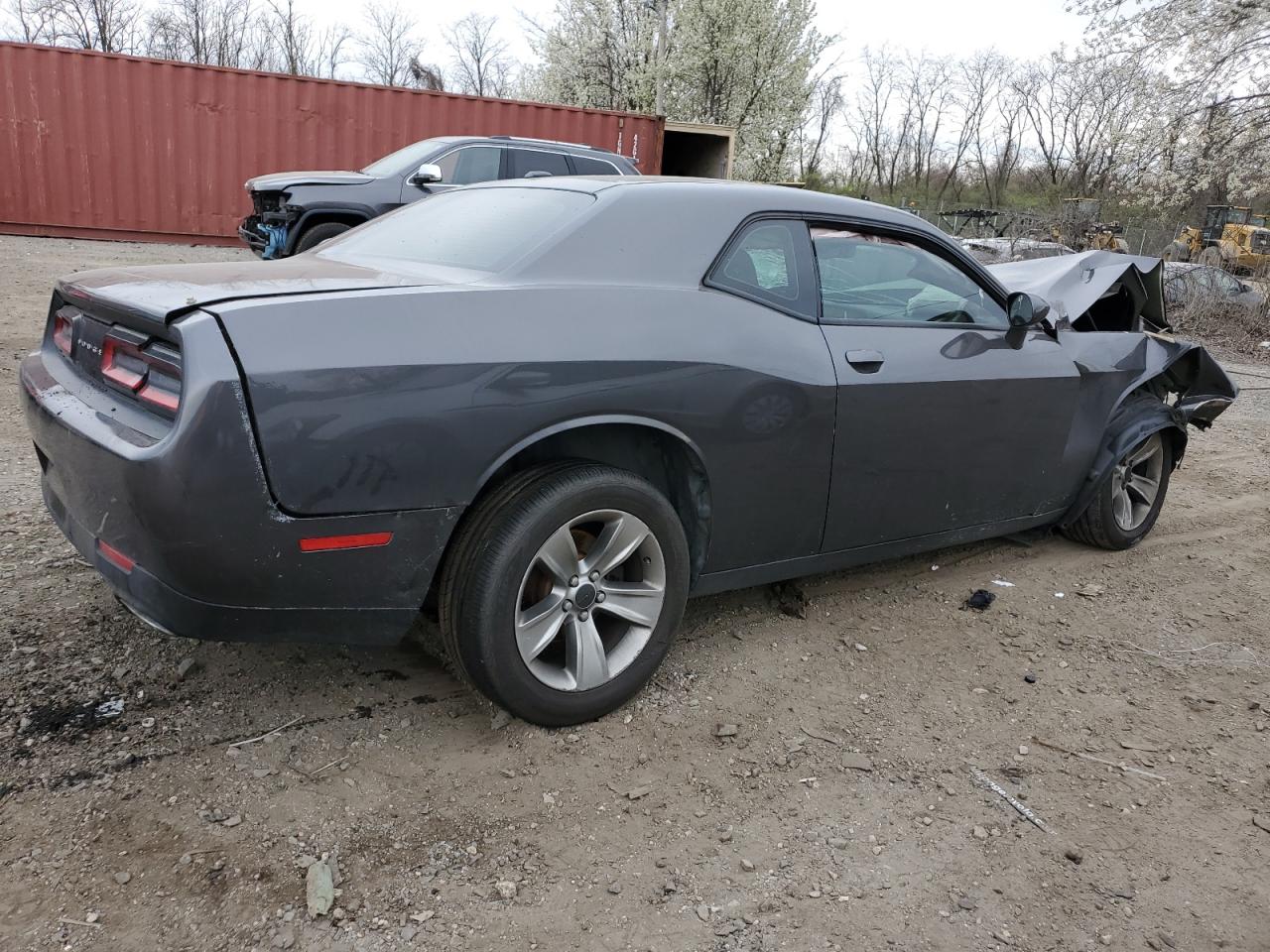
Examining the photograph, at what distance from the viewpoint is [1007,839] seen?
2.38 metres

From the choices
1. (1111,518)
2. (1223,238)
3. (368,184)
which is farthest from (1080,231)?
(1111,518)

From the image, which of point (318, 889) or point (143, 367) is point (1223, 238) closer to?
point (143, 367)

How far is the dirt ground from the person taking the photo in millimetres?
2021

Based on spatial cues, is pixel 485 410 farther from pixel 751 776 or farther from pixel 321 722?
pixel 751 776

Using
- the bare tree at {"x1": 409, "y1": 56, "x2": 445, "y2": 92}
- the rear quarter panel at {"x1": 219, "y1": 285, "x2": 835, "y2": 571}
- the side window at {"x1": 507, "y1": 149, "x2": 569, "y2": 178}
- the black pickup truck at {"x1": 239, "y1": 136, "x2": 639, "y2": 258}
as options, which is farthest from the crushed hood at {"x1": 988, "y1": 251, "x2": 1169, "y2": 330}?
the bare tree at {"x1": 409, "y1": 56, "x2": 445, "y2": 92}

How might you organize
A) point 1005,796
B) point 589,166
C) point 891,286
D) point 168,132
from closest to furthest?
1. point 1005,796
2. point 891,286
3. point 589,166
4. point 168,132

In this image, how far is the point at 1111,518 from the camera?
4355 millimetres

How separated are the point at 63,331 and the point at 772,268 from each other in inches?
86.9

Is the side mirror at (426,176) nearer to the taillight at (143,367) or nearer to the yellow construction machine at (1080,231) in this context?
the taillight at (143,367)

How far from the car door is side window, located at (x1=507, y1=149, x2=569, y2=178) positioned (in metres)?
7.41

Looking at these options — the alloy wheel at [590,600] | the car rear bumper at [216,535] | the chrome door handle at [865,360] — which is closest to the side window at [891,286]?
the chrome door handle at [865,360]

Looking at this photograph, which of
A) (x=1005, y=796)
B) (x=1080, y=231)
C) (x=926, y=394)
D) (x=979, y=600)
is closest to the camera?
(x=1005, y=796)

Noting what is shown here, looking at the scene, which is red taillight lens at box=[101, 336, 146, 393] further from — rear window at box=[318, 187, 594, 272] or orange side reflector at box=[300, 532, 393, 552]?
rear window at box=[318, 187, 594, 272]

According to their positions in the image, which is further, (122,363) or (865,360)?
(865,360)
